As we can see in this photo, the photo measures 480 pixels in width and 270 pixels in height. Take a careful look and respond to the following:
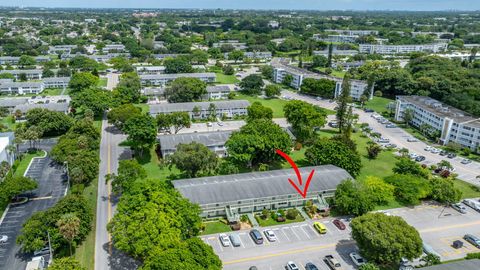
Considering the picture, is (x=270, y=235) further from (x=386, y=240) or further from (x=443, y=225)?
(x=443, y=225)

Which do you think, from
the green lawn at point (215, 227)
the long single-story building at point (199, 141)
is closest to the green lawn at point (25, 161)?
the long single-story building at point (199, 141)

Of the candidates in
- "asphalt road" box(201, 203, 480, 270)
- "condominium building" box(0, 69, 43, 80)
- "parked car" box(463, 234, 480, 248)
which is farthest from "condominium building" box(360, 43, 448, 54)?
"parked car" box(463, 234, 480, 248)

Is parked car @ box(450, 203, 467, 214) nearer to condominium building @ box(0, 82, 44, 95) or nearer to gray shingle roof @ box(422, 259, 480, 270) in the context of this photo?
gray shingle roof @ box(422, 259, 480, 270)

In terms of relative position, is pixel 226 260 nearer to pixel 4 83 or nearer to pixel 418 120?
pixel 418 120

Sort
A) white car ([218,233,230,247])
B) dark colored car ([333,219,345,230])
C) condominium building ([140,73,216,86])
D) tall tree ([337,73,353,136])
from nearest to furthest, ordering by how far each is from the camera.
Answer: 1. white car ([218,233,230,247])
2. dark colored car ([333,219,345,230])
3. tall tree ([337,73,353,136])
4. condominium building ([140,73,216,86])

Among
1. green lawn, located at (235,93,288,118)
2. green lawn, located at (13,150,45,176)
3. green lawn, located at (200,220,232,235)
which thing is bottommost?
green lawn, located at (200,220,232,235)

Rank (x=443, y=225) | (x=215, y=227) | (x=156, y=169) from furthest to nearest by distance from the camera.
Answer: (x=156, y=169)
(x=443, y=225)
(x=215, y=227)

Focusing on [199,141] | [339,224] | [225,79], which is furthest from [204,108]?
[339,224]
